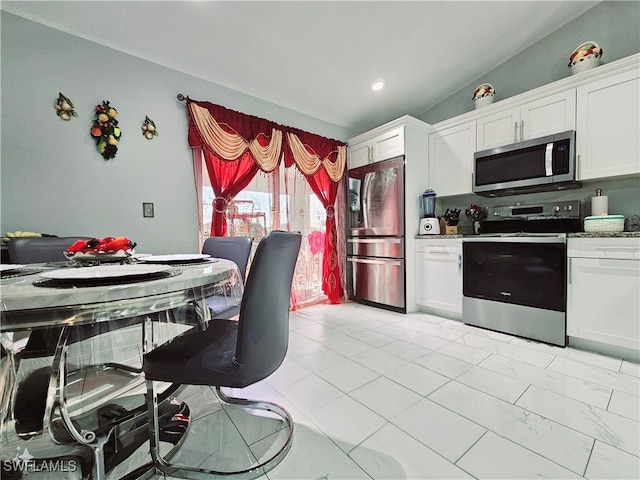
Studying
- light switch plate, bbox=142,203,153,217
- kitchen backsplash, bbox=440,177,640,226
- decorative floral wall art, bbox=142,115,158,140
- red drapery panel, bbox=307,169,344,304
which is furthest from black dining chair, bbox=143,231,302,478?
kitchen backsplash, bbox=440,177,640,226

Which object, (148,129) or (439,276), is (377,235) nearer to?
(439,276)

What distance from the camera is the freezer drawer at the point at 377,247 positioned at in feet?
9.95

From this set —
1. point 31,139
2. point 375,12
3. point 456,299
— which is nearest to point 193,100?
point 31,139

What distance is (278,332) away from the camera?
101 cm

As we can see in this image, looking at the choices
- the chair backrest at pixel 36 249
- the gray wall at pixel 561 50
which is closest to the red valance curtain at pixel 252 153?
the chair backrest at pixel 36 249

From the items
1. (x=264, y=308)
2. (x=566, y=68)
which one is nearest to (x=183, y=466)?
(x=264, y=308)

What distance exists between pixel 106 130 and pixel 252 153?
116 centimetres

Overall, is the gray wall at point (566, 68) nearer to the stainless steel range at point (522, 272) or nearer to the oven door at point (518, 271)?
the stainless steel range at point (522, 272)

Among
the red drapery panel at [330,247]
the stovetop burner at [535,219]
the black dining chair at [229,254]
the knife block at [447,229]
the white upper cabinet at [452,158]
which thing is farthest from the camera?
the red drapery panel at [330,247]

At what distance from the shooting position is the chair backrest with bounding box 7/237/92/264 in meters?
1.44

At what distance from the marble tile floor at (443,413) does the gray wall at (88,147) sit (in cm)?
147

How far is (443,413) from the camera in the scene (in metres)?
1.33

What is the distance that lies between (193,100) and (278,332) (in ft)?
7.80

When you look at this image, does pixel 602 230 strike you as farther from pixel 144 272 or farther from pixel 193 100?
pixel 193 100
